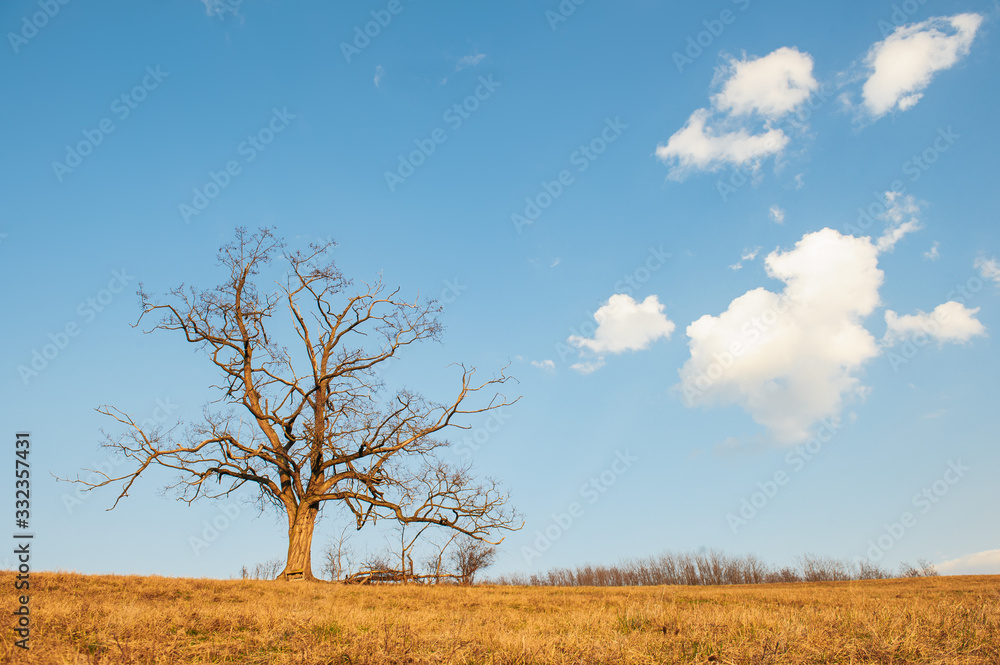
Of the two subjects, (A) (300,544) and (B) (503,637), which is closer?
(B) (503,637)

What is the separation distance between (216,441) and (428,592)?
1004 cm

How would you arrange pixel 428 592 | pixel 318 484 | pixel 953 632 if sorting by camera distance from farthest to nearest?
1. pixel 318 484
2. pixel 428 592
3. pixel 953 632

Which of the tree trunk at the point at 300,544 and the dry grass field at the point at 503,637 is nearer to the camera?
the dry grass field at the point at 503,637

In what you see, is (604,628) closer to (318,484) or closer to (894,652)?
(894,652)

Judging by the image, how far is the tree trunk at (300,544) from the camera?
17.4 meters

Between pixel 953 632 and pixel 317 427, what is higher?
pixel 317 427

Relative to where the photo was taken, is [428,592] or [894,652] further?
[428,592]

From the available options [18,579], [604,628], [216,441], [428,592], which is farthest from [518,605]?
[216,441]

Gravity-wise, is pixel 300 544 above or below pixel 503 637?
above

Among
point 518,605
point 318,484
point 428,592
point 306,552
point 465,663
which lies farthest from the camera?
point 318,484

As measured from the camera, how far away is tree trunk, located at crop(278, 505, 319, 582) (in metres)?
17.4

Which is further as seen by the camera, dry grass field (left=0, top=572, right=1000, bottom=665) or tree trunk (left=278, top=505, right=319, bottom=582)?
tree trunk (left=278, top=505, right=319, bottom=582)

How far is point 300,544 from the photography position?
18016mm

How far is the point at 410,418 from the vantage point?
20.3 meters
